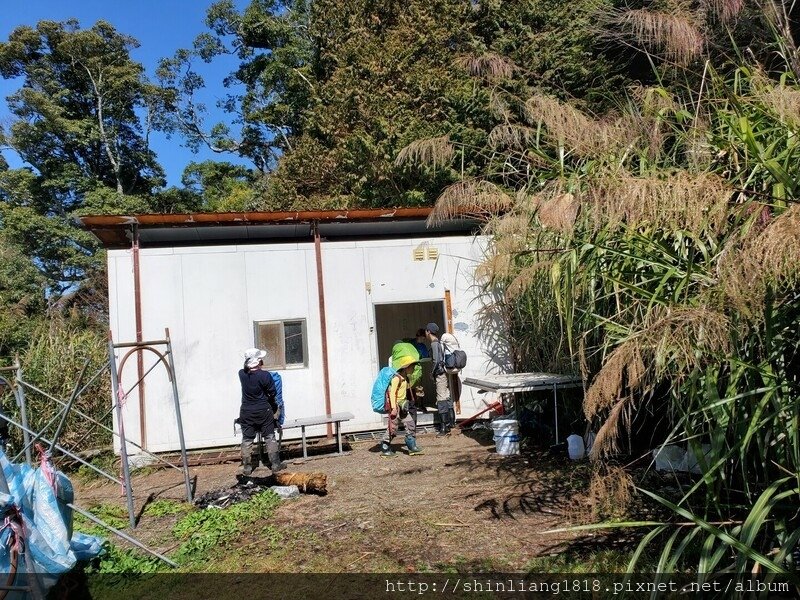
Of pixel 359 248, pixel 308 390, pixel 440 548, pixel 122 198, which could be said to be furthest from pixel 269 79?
pixel 440 548

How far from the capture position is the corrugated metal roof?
8078 mm

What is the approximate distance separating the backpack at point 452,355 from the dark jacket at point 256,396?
2926 millimetres

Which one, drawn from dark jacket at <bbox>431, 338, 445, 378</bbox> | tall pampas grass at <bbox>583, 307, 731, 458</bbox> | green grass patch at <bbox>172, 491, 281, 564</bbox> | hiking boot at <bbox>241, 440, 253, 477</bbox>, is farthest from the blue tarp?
dark jacket at <bbox>431, 338, 445, 378</bbox>

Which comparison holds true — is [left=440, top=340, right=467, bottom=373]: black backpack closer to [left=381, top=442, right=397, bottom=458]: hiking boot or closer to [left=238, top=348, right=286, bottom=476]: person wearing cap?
[left=381, top=442, right=397, bottom=458]: hiking boot

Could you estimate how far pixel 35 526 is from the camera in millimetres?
3543

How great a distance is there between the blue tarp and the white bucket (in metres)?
4.69

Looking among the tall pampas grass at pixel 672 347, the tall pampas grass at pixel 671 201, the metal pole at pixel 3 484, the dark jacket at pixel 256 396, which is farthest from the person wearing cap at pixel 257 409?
the tall pampas grass at pixel 671 201

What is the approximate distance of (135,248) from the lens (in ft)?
27.0

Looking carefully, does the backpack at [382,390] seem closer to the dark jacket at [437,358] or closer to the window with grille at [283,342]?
the dark jacket at [437,358]

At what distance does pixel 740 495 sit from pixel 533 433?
4187 millimetres

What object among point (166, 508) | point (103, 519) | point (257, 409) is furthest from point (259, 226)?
point (103, 519)

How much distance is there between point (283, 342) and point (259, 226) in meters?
1.81

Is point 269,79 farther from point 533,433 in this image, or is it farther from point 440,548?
point 440,548

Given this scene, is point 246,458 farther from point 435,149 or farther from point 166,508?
point 435,149
